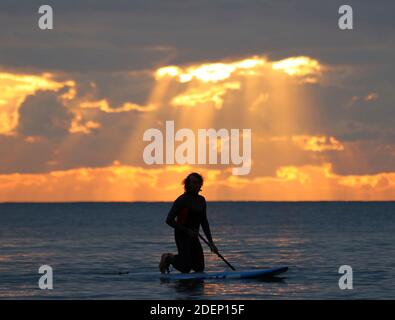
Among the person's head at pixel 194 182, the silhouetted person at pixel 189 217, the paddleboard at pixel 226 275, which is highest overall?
the person's head at pixel 194 182

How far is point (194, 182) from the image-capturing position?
2348cm

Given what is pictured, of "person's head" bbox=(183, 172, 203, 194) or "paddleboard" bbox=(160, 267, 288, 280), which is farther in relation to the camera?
"paddleboard" bbox=(160, 267, 288, 280)

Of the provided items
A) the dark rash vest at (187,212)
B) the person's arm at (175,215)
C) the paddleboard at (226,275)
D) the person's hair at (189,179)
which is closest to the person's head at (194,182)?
the person's hair at (189,179)

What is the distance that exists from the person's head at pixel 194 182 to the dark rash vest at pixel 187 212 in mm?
169

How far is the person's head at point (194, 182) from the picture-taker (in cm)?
2347

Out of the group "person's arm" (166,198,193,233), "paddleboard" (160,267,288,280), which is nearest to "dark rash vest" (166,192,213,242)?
"person's arm" (166,198,193,233)

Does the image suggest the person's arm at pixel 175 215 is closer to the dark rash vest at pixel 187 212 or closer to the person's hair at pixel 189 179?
the dark rash vest at pixel 187 212

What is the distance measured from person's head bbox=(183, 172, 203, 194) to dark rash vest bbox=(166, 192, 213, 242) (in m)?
0.17

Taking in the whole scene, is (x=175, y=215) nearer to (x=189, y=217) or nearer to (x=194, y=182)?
(x=189, y=217)

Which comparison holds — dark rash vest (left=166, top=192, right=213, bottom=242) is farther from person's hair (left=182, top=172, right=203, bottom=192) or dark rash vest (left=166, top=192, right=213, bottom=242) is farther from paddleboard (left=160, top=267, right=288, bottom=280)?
paddleboard (left=160, top=267, right=288, bottom=280)

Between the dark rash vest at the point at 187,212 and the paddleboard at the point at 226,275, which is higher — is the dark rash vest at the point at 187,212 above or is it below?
above

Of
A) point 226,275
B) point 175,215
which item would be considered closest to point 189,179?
point 175,215

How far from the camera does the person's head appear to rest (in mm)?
23469
